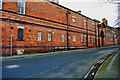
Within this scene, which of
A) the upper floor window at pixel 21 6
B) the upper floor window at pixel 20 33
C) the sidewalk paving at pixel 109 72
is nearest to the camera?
the sidewalk paving at pixel 109 72

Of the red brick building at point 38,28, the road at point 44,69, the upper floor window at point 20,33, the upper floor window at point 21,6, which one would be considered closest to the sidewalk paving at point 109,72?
the road at point 44,69

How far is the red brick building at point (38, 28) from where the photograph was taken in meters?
21.9

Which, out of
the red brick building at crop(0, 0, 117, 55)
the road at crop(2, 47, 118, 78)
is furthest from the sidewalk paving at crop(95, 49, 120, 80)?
the red brick building at crop(0, 0, 117, 55)

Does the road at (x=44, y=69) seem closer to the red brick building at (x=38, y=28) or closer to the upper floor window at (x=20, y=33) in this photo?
the red brick building at (x=38, y=28)

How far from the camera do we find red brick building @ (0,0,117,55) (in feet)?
71.9

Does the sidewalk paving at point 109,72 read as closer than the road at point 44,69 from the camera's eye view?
Yes

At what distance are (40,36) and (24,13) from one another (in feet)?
15.1

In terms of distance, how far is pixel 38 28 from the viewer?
27344 mm

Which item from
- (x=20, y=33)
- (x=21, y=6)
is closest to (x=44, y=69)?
(x=20, y=33)

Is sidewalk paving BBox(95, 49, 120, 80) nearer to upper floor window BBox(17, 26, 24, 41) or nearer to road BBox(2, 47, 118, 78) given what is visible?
road BBox(2, 47, 118, 78)

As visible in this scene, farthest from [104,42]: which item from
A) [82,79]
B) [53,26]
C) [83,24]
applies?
[82,79]

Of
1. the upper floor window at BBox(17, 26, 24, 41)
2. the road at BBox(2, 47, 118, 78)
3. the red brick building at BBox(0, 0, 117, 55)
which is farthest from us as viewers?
the upper floor window at BBox(17, 26, 24, 41)

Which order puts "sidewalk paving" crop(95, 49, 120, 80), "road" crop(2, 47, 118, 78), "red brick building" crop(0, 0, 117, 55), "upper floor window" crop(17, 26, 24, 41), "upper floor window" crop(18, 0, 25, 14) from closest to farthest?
"sidewalk paving" crop(95, 49, 120, 80) → "road" crop(2, 47, 118, 78) → "red brick building" crop(0, 0, 117, 55) → "upper floor window" crop(17, 26, 24, 41) → "upper floor window" crop(18, 0, 25, 14)

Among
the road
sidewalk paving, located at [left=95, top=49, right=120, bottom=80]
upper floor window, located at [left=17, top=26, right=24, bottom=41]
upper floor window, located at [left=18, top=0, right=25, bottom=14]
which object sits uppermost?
upper floor window, located at [left=18, top=0, right=25, bottom=14]
